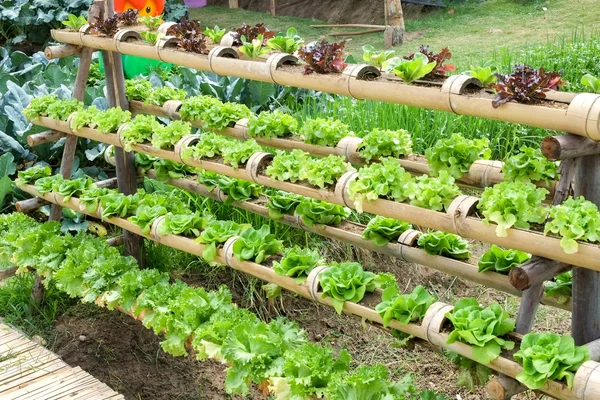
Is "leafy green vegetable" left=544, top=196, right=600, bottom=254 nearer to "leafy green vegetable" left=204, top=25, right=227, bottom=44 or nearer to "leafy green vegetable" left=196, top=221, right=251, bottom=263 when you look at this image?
"leafy green vegetable" left=196, top=221, right=251, bottom=263

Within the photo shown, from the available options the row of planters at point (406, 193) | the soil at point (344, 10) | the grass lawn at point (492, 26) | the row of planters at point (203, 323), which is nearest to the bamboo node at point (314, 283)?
the row of planters at point (203, 323)

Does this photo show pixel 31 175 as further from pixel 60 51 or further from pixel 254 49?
pixel 254 49

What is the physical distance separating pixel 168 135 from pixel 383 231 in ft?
4.31

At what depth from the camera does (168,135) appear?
419 centimetres

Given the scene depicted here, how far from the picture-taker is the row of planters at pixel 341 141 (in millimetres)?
3084

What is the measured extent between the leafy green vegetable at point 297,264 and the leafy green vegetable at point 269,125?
785 millimetres

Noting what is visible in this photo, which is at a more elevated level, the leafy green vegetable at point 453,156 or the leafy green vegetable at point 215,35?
the leafy green vegetable at point 215,35

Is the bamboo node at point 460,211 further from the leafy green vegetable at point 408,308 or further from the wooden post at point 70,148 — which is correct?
the wooden post at point 70,148

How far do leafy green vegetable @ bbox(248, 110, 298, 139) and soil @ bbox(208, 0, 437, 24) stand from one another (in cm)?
947

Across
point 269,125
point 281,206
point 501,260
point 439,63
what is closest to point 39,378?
point 281,206

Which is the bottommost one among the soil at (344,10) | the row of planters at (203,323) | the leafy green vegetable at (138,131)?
the row of planters at (203,323)

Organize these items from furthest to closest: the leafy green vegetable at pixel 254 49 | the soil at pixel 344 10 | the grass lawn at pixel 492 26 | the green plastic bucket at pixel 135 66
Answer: the soil at pixel 344 10, the grass lawn at pixel 492 26, the green plastic bucket at pixel 135 66, the leafy green vegetable at pixel 254 49

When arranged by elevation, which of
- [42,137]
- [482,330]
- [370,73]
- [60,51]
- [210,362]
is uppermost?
[370,73]

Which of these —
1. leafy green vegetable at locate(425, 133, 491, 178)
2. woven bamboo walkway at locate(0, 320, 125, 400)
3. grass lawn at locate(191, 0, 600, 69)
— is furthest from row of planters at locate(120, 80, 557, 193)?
grass lawn at locate(191, 0, 600, 69)
